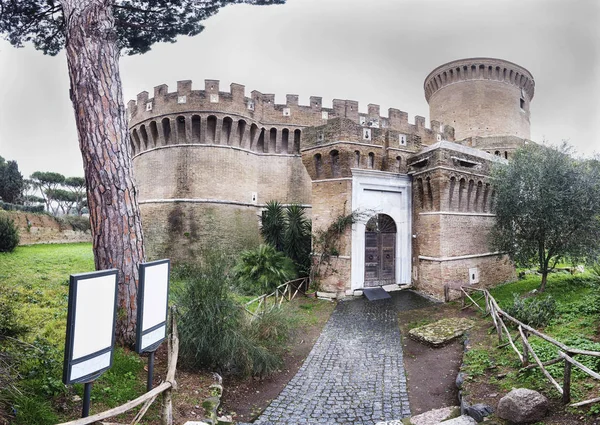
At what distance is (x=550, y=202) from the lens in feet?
31.4

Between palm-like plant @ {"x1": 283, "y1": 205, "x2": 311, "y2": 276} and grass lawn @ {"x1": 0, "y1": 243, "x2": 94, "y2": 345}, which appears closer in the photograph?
grass lawn @ {"x1": 0, "y1": 243, "x2": 94, "y2": 345}

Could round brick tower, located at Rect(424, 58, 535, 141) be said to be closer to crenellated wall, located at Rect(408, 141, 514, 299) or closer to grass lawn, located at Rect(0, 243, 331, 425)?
crenellated wall, located at Rect(408, 141, 514, 299)

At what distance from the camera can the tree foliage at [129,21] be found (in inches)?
249

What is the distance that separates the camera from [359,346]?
7.32 m

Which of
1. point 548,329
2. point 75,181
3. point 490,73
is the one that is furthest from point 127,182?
point 75,181

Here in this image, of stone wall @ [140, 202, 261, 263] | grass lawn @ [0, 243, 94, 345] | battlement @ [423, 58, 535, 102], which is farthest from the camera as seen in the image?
battlement @ [423, 58, 535, 102]

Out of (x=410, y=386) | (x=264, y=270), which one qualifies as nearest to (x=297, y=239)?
(x=264, y=270)

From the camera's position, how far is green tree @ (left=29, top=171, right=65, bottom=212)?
38.8m

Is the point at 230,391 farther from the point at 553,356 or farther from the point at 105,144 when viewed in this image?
the point at 553,356

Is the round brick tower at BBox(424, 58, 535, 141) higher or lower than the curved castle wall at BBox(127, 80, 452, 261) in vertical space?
higher

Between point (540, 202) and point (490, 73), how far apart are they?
1889cm

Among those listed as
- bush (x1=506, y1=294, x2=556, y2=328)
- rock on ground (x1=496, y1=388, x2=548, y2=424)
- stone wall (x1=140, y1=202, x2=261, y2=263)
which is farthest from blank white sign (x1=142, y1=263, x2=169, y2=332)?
stone wall (x1=140, y1=202, x2=261, y2=263)

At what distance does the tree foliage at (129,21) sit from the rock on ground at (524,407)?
8.43m

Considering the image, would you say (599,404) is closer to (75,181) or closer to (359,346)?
(359,346)
